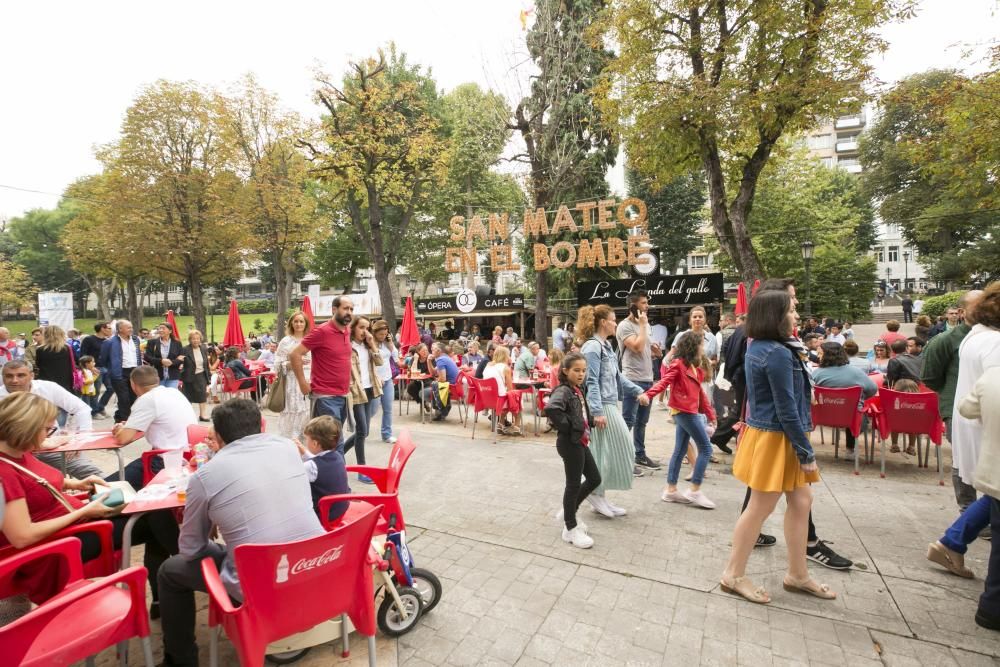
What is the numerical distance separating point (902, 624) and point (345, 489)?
11.4ft

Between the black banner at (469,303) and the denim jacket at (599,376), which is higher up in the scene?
the black banner at (469,303)

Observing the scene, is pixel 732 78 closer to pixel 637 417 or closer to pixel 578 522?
pixel 637 417

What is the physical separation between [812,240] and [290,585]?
30034 millimetres

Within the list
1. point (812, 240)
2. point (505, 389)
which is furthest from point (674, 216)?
point (505, 389)

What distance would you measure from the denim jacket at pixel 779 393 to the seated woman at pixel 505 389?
4.62 m

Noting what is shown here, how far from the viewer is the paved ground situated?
8.70 ft

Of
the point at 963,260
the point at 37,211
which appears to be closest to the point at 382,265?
the point at 963,260

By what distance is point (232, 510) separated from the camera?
212cm

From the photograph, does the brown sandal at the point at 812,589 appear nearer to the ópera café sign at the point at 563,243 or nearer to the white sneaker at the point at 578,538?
the white sneaker at the point at 578,538

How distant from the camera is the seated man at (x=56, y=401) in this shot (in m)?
3.95

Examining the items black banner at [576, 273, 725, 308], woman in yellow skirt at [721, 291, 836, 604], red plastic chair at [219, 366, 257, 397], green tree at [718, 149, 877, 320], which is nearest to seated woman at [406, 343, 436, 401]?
red plastic chair at [219, 366, 257, 397]

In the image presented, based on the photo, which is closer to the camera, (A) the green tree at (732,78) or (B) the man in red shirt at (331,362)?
(B) the man in red shirt at (331,362)

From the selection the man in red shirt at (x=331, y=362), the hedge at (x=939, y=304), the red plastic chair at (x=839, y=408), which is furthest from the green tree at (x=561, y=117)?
the hedge at (x=939, y=304)

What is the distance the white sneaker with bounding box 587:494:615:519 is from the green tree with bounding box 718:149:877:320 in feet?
84.9
